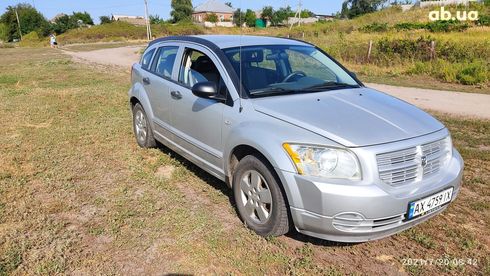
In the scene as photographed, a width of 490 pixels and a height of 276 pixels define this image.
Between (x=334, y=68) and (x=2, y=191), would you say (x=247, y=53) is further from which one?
(x=2, y=191)

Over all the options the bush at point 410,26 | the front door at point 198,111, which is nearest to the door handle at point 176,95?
the front door at point 198,111

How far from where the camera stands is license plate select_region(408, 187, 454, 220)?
2854mm

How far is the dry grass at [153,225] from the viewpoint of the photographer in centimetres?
299

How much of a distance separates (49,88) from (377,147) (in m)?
11.0

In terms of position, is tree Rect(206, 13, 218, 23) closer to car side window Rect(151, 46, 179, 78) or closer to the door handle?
car side window Rect(151, 46, 179, 78)

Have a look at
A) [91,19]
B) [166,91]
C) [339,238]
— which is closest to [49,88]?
[166,91]

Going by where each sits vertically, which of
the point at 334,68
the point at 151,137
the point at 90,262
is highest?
the point at 334,68

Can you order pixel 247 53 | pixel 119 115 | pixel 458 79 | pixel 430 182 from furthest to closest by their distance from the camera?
pixel 458 79 < pixel 119 115 < pixel 247 53 < pixel 430 182

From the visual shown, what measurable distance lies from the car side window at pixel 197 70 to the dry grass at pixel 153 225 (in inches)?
44.9

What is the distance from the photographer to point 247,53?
4.02 meters

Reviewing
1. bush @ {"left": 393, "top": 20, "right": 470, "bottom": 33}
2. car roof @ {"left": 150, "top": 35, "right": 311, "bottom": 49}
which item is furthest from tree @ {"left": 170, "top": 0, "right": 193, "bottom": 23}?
car roof @ {"left": 150, "top": 35, "right": 311, "bottom": 49}

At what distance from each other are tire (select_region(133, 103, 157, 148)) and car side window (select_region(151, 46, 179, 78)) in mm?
678

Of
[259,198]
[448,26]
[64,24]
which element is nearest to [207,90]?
[259,198]

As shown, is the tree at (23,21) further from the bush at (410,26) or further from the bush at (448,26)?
the bush at (448,26)
